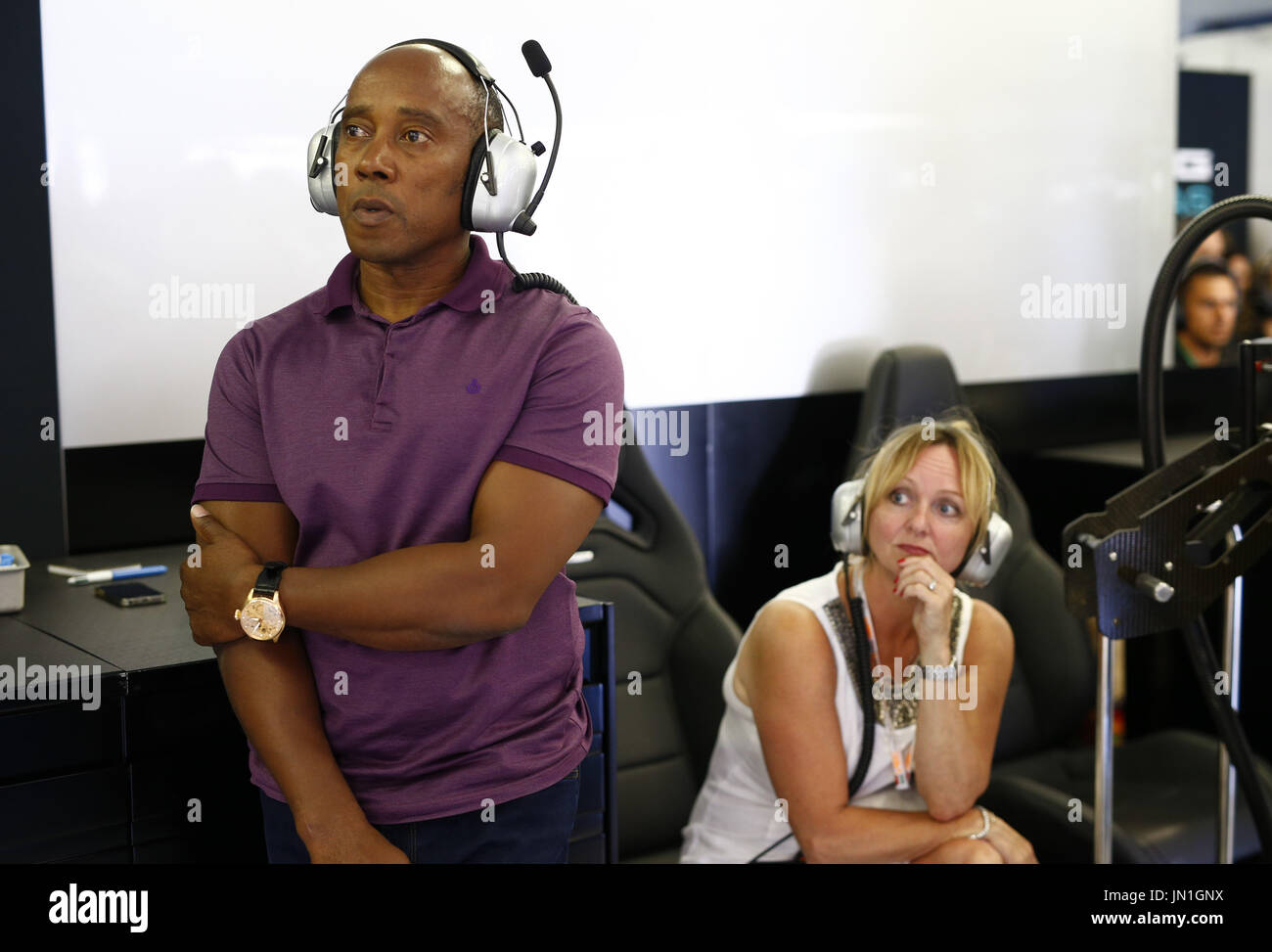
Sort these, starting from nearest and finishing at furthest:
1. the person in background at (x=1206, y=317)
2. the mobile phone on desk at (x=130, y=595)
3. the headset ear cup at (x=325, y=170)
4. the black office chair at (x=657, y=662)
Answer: the headset ear cup at (x=325, y=170) → the mobile phone on desk at (x=130, y=595) → the black office chair at (x=657, y=662) → the person in background at (x=1206, y=317)

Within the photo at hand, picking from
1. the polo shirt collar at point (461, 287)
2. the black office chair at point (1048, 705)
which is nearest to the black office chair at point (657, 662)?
the black office chair at point (1048, 705)

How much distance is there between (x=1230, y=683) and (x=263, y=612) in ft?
3.19

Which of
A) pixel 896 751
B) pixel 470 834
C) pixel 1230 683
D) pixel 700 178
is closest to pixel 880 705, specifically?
pixel 896 751

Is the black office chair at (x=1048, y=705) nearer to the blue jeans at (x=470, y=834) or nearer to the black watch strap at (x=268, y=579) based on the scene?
the blue jeans at (x=470, y=834)

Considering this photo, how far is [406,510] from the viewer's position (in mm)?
1103

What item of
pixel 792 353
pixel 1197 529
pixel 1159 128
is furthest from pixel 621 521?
pixel 1159 128

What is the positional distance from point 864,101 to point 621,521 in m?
0.83

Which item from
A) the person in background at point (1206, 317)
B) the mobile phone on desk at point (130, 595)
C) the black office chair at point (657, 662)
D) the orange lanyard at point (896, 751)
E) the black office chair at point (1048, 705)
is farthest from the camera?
the person in background at point (1206, 317)

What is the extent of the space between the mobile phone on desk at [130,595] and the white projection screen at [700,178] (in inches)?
8.2

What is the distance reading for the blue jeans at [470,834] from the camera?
3.79 feet

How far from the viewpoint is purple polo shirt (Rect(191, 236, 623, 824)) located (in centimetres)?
109

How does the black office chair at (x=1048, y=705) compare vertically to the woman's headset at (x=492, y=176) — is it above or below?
below
